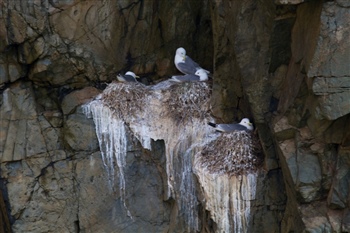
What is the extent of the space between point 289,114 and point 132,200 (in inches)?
101

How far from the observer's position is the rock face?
7.59 metres

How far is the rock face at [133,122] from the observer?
7.59m

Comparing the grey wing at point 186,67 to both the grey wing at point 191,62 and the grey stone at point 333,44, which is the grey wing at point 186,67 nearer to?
the grey wing at point 191,62

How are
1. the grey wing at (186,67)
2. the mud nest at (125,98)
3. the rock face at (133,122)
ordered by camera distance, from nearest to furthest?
1. the rock face at (133,122)
2. the mud nest at (125,98)
3. the grey wing at (186,67)

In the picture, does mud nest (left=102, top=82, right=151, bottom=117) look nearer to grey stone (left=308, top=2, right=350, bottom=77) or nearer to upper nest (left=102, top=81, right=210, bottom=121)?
upper nest (left=102, top=81, right=210, bottom=121)

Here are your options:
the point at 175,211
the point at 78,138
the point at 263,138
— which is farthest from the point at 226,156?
the point at 78,138

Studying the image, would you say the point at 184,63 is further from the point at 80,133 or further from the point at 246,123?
the point at 80,133

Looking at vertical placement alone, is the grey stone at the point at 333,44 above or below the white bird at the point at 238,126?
above

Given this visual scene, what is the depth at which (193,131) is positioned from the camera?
8.53m

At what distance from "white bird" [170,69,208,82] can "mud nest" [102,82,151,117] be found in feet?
1.45

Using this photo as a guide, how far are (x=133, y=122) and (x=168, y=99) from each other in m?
0.54

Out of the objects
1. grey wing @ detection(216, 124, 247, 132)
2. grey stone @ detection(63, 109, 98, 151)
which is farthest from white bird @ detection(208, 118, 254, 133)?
grey stone @ detection(63, 109, 98, 151)

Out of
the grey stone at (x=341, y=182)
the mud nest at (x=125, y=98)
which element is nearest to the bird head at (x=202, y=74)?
the mud nest at (x=125, y=98)

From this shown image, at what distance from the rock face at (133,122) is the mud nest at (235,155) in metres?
0.13
